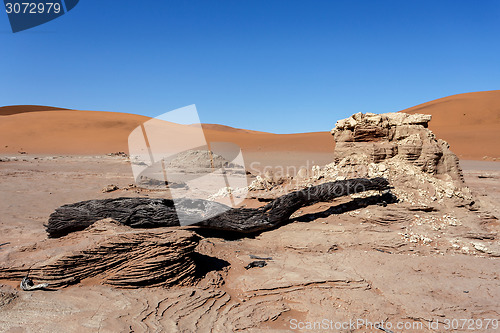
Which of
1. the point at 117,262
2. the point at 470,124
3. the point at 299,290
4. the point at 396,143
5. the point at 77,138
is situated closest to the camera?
the point at 117,262

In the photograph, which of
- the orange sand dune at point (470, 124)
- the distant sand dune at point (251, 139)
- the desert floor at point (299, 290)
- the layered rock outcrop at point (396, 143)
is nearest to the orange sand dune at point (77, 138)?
the distant sand dune at point (251, 139)

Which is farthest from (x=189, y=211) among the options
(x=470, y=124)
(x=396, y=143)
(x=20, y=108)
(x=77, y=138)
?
(x=20, y=108)

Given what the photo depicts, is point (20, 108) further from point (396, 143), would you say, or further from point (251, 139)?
point (396, 143)

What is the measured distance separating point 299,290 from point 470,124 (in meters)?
43.8

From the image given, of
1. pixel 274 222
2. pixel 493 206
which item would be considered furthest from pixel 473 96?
pixel 274 222

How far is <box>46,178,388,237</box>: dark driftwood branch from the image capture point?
4.66 metres

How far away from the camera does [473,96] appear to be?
4903 centimetres

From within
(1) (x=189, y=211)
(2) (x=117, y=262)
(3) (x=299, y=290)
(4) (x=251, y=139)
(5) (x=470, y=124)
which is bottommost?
(3) (x=299, y=290)

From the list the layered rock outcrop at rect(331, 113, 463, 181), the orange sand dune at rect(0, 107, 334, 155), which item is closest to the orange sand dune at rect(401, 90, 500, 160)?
the orange sand dune at rect(0, 107, 334, 155)

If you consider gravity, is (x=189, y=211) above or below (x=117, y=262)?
above

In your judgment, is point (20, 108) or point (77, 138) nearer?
point (77, 138)

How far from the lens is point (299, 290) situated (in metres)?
3.50

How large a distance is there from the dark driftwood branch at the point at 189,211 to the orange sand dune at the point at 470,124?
21039mm

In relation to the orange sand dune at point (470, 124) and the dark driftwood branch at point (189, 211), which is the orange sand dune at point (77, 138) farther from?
the dark driftwood branch at point (189, 211)
